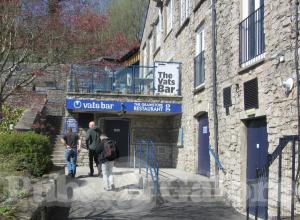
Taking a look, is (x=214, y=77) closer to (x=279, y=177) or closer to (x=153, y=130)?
(x=279, y=177)

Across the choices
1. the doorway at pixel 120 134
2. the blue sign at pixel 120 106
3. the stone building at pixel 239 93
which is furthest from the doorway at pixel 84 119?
the stone building at pixel 239 93

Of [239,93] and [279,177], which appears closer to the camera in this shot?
[279,177]

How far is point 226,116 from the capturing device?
11367 millimetres

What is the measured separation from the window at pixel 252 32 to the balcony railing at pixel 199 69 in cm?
313

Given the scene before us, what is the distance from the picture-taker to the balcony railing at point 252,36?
9711 mm

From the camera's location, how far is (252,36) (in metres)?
10.2

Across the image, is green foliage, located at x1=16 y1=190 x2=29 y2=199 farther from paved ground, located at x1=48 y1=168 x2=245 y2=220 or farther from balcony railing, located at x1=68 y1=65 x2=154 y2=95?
balcony railing, located at x1=68 y1=65 x2=154 y2=95

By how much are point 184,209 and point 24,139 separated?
3.86 m

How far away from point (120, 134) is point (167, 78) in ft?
11.4

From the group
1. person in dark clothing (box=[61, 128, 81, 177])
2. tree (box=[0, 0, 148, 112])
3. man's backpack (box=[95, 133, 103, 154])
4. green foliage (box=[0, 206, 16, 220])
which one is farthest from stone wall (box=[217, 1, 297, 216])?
green foliage (box=[0, 206, 16, 220])

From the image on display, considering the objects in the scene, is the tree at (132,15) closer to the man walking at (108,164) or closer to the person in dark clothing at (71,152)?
the person in dark clothing at (71,152)

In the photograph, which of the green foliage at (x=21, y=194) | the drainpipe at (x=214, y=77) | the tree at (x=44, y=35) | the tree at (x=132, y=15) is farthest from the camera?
the tree at (x=132, y=15)

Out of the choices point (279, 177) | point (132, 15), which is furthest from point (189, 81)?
point (132, 15)

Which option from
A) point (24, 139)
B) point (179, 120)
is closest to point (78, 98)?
point (179, 120)
